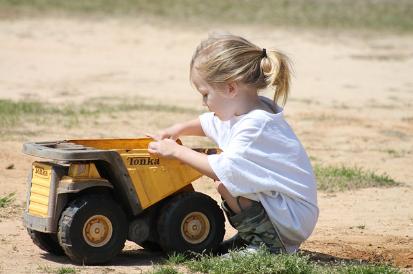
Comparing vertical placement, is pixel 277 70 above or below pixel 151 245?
above

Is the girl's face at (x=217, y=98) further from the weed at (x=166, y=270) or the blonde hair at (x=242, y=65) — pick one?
the weed at (x=166, y=270)

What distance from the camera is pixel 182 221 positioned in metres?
5.75

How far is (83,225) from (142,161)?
457 mm

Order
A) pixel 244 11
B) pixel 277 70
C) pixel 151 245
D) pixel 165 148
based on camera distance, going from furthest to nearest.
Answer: pixel 244 11, pixel 151 245, pixel 277 70, pixel 165 148

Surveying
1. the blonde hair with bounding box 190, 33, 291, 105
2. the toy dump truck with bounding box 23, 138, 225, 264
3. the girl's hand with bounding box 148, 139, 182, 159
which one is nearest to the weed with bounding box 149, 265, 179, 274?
the toy dump truck with bounding box 23, 138, 225, 264

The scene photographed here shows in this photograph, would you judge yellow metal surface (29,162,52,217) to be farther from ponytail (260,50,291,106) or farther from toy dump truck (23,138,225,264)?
ponytail (260,50,291,106)

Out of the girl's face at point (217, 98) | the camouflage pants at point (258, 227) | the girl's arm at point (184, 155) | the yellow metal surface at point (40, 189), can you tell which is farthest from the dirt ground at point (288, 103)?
the girl's face at point (217, 98)

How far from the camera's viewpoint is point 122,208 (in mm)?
5695

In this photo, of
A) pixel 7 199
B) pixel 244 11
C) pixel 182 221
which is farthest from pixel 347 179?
pixel 244 11

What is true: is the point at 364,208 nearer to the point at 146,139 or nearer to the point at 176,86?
the point at 146,139

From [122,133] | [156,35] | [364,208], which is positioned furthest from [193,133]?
[156,35]

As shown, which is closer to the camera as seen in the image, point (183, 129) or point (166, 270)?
point (166, 270)

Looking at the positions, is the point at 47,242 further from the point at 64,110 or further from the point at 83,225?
the point at 64,110

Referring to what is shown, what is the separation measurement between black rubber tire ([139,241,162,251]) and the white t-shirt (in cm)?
59
